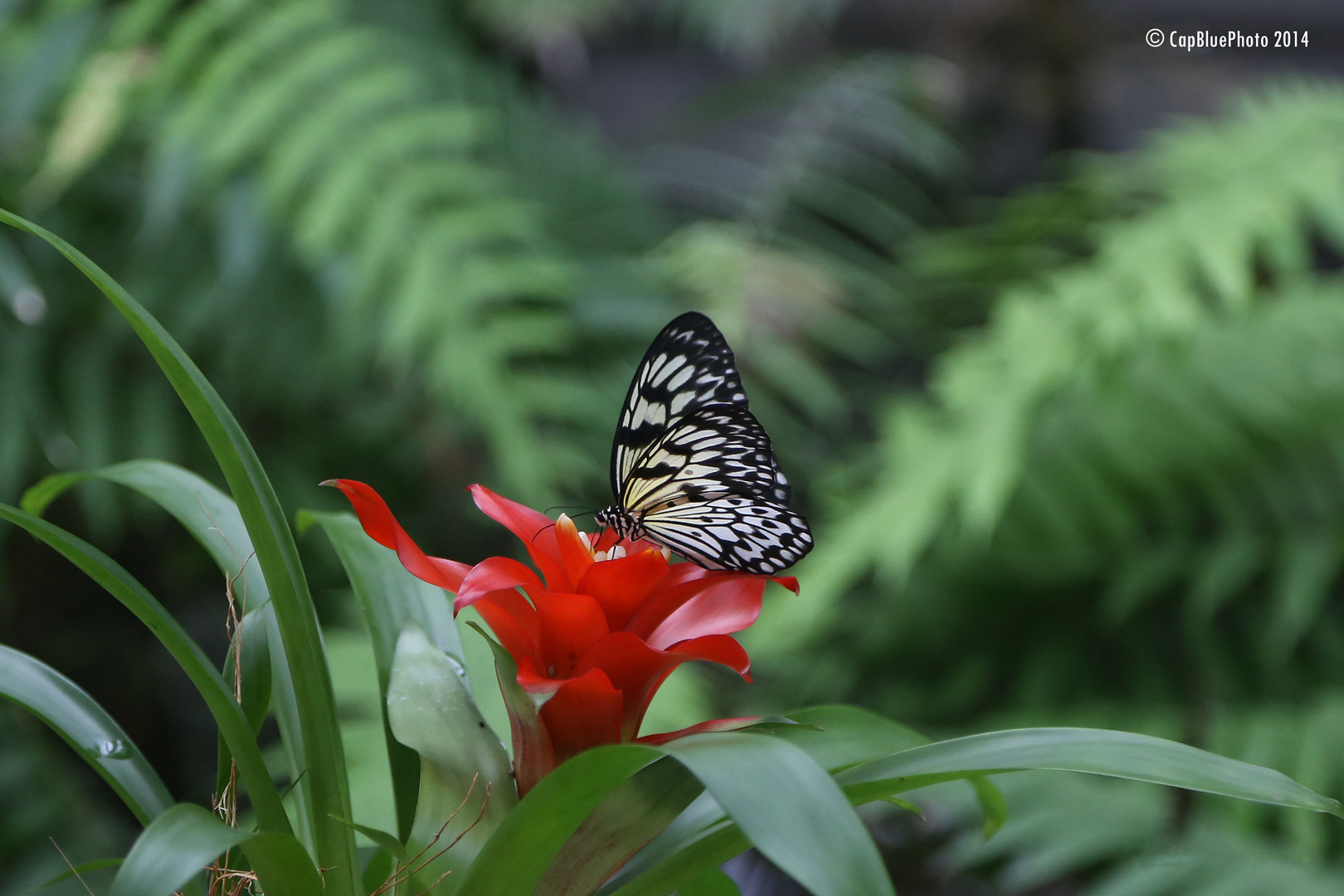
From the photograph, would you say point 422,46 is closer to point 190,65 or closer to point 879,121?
point 190,65

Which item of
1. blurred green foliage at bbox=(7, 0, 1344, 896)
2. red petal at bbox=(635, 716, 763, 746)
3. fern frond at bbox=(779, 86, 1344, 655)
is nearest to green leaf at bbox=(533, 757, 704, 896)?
red petal at bbox=(635, 716, 763, 746)

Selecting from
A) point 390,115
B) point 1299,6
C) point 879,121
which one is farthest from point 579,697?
point 1299,6

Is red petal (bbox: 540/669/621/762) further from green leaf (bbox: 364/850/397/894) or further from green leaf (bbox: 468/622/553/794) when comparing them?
green leaf (bbox: 364/850/397/894)


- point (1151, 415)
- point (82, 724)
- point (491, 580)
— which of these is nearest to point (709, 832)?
point (491, 580)

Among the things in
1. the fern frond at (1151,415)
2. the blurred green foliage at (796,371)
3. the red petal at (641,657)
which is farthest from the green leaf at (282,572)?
the fern frond at (1151,415)

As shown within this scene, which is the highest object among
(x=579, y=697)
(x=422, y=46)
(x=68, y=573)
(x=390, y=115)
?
(x=422, y=46)

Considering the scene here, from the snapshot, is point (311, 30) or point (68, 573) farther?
point (68, 573)

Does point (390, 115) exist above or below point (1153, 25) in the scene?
below
